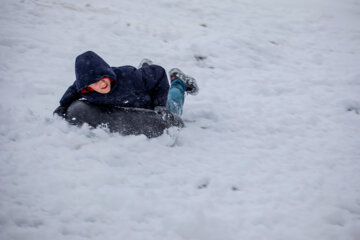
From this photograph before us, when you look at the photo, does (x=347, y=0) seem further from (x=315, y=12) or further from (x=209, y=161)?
(x=209, y=161)

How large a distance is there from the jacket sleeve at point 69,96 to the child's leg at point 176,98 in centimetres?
97

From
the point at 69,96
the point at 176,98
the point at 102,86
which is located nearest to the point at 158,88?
the point at 176,98

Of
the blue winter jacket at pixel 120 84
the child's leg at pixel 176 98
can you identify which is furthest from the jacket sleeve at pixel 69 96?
the child's leg at pixel 176 98

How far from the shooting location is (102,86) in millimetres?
2369

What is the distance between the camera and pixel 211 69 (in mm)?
4309

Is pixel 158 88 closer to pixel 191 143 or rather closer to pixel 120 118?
pixel 120 118

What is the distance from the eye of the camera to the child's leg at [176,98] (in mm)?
2906

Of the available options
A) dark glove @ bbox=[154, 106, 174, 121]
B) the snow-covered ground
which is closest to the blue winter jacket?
dark glove @ bbox=[154, 106, 174, 121]

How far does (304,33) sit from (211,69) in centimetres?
291

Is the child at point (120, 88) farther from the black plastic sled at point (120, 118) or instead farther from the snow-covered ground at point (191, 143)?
the snow-covered ground at point (191, 143)

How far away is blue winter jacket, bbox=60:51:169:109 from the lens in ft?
7.62

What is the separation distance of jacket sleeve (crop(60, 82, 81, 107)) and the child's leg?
0.97 m

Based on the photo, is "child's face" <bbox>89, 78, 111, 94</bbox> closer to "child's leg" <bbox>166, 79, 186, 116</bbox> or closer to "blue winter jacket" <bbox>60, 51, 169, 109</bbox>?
"blue winter jacket" <bbox>60, 51, 169, 109</bbox>

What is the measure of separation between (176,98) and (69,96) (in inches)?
44.3
